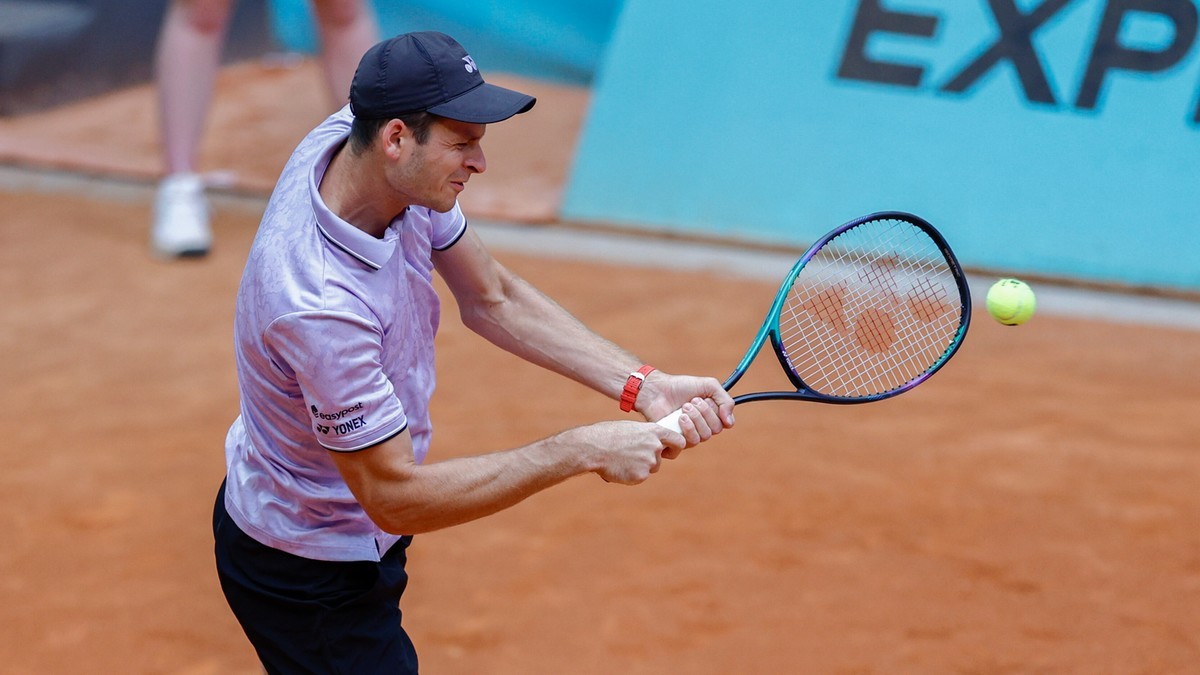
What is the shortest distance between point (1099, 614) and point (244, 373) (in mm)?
1811

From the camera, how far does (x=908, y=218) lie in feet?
7.14

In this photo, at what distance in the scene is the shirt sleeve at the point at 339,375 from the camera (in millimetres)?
1684

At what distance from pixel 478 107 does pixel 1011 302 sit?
3.79ft

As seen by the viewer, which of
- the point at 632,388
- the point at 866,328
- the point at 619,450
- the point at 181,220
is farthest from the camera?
the point at 181,220

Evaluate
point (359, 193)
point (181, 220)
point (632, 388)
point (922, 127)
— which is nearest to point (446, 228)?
point (359, 193)

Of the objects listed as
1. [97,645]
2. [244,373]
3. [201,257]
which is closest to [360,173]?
[244,373]

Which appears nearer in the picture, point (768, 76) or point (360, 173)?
point (360, 173)

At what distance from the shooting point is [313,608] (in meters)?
1.94

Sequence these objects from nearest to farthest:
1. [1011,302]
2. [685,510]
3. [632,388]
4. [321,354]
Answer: [321,354], [632,388], [1011,302], [685,510]

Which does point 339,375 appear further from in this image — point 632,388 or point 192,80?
point 192,80

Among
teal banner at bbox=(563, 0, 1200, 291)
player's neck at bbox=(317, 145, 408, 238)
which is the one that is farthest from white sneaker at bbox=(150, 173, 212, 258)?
player's neck at bbox=(317, 145, 408, 238)

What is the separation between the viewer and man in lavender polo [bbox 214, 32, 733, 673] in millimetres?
1709

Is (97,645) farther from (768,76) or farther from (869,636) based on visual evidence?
(768,76)

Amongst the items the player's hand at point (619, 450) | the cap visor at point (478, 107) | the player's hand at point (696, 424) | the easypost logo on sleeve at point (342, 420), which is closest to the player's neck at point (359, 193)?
the cap visor at point (478, 107)
